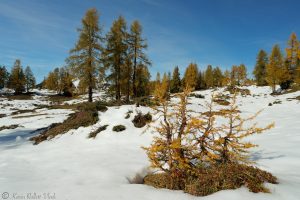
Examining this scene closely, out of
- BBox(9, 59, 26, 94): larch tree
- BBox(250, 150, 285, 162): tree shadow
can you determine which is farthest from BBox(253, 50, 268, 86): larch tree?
BBox(9, 59, 26, 94): larch tree

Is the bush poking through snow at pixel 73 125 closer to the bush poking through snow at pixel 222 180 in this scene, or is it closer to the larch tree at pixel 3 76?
the bush poking through snow at pixel 222 180

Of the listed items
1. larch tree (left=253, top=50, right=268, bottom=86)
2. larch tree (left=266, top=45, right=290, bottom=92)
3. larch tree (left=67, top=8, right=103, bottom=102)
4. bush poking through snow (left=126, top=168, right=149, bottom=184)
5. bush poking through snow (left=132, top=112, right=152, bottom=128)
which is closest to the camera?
bush poking through snow (left=126, top=168, right=149, bottom=184)

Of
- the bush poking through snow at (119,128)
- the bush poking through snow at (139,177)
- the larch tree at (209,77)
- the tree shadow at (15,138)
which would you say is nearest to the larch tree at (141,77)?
the tree shadow at (15,138)

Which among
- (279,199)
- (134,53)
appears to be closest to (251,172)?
(279,199)

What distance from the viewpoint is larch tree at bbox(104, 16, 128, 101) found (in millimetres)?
27656

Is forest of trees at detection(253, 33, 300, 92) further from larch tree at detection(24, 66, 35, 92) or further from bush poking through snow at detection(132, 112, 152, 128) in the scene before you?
larch tree at detection(24, 66, 35, 92)

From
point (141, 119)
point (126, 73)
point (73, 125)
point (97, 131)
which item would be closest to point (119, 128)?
point (97, 131)

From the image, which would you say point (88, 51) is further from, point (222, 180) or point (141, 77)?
point (222, 180)

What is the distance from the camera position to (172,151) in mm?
5281

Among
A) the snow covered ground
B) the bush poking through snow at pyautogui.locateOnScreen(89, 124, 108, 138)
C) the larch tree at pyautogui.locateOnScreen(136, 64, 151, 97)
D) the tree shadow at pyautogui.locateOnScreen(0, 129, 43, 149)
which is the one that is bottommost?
the tree shadow at pyautogui.locateOnScreen(0, 129, 43, 149)

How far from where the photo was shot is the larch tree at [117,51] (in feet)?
90.7

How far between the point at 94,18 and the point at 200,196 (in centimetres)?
2504

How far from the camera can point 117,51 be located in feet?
91.6

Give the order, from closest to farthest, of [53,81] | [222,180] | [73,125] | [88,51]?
[222,180]
[73,125]
[88,51]
[53,81]
